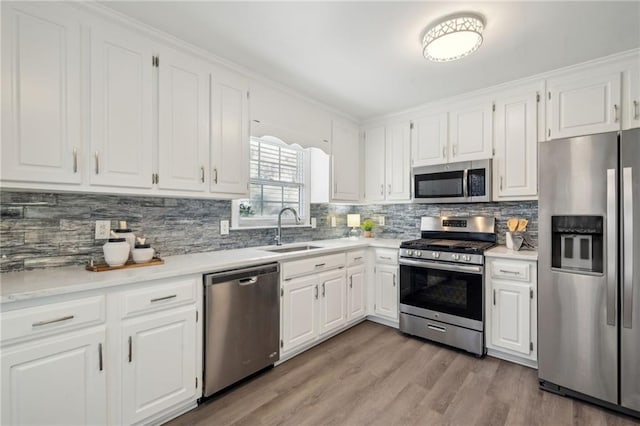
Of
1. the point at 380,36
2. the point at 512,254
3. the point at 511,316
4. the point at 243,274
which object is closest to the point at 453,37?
the point at 380,36

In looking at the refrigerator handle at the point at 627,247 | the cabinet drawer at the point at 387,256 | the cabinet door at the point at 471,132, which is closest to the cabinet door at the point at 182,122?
the cabinet drawer at the point at 387,256

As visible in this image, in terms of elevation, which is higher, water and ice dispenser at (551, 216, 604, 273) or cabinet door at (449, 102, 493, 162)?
cabinet door at (449, 102, 493, 162)

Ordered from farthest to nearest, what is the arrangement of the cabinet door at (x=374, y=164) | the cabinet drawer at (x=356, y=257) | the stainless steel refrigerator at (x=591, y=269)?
the cabinet door at (x=374, y=164)
the cabinet drawer at (x=356, y=257)
the stainless steel refrigerator at (x=591, y=269)

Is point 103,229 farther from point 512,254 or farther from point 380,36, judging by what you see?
point 512,254

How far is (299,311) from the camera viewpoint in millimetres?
2537

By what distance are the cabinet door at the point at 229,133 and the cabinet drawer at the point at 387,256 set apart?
171 centimetres

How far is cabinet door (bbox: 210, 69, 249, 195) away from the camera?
2260mm

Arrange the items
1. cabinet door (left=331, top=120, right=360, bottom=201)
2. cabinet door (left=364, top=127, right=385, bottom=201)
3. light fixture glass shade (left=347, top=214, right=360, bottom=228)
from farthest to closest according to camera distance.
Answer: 1. light fixture glass shade (left=347, top=214, right=360, bottom=228)
2. cabinet door (left=364, top=127, right=385, bottom=201)
3. cabinet door (left=331, top=120, right=360, bottom=201)

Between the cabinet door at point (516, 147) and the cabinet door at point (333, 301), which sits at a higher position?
the cabinet door at point (516, 147)

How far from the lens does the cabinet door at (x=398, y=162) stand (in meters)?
3.46

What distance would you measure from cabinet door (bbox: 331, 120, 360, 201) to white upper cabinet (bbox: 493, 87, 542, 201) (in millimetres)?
1583

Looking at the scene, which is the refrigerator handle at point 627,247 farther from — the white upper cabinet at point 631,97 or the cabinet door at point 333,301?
the cabinet door at point 333,301

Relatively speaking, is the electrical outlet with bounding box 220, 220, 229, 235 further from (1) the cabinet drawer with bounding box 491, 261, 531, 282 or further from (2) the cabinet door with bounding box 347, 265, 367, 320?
(1) the cabinet drawer with bounding box 491, 261, 531, 282

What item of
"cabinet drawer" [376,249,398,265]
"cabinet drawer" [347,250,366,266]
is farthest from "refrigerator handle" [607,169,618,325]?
"cabinet drawer" [347,250,366,266]
